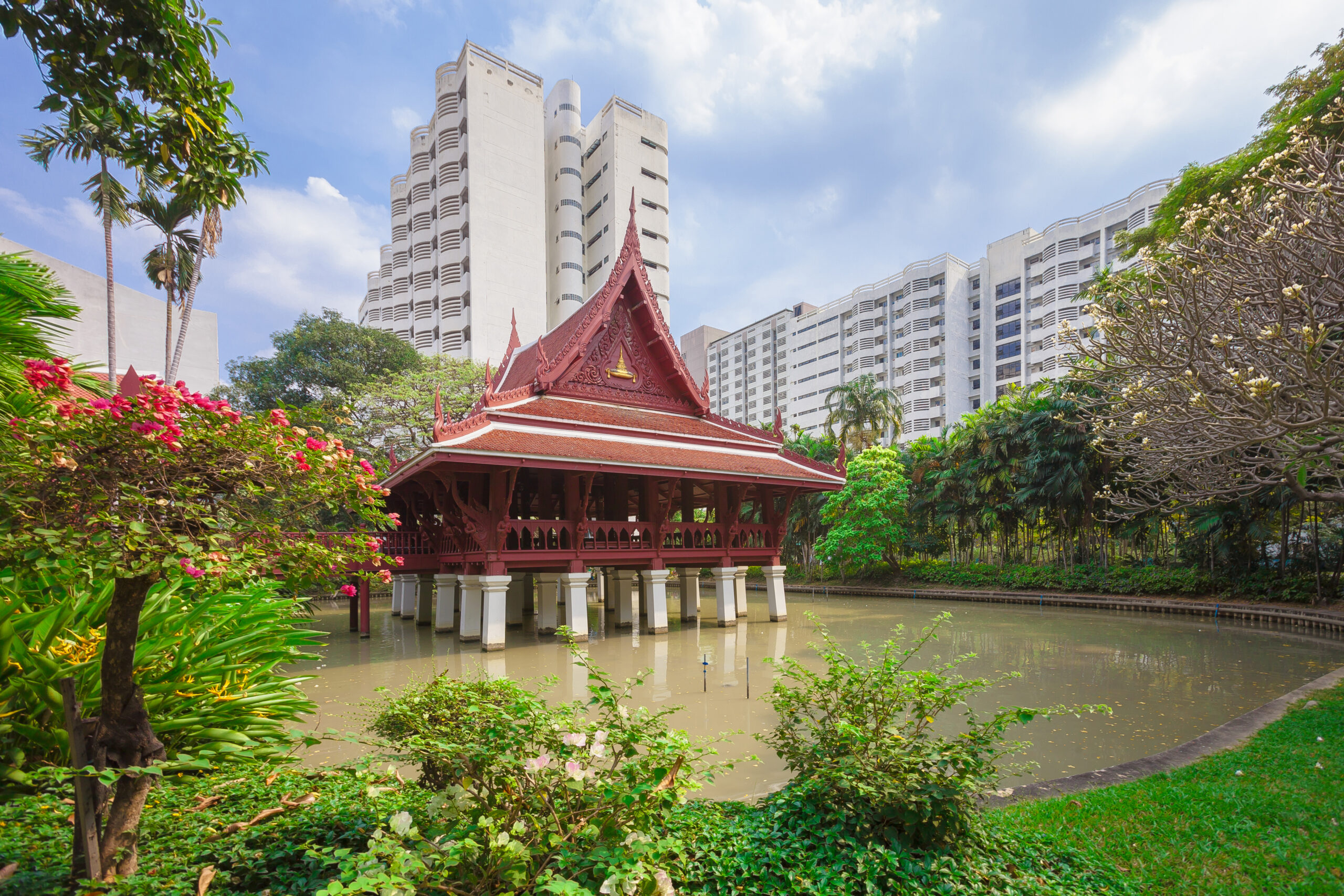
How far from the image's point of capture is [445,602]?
13.8 metres

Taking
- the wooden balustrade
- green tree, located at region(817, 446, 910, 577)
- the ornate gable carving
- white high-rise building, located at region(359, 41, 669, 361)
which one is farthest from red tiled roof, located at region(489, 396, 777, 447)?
white high-rise building, located at region(359, 41, 669, 361)

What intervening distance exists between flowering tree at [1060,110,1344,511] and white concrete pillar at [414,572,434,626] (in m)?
15.0

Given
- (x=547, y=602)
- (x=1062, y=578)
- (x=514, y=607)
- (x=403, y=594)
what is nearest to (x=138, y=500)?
(x=547, y=602)

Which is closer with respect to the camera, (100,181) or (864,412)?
(100,181)

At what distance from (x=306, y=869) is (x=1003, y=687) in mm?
8204

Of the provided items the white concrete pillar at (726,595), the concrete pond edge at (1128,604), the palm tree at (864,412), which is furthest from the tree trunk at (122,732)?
the palm tree at (864,412)

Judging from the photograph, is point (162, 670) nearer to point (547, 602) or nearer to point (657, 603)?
point (547, 602)

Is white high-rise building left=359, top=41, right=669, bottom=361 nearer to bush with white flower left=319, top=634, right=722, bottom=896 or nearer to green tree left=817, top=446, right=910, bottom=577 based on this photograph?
green tree left=817, top=446, right=910, bottom=577

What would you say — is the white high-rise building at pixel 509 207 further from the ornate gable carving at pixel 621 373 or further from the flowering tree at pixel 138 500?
the flowering tree at pixel 138 500

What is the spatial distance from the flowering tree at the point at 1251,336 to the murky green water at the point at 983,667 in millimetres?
2836

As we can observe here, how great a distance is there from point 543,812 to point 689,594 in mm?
12978

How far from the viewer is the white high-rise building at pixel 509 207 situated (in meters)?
36.9

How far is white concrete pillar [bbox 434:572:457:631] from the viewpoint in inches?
544

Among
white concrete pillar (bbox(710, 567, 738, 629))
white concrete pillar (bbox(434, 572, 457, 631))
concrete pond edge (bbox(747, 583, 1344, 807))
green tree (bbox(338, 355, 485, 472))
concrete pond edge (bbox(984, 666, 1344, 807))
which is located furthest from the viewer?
green tree (bbox(338, 355, 485, 472))
